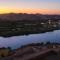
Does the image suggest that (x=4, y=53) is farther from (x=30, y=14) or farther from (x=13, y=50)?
(x=30, y=14)

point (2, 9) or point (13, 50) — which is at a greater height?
point (2, 9)

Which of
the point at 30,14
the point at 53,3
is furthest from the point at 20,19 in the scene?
the point at 53,3

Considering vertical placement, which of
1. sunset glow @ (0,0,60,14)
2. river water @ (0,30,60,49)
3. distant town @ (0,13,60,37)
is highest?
sunset glow @ (0,0,60,14)

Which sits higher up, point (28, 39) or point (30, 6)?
point (30, 6)

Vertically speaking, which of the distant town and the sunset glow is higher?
the sunset glow
